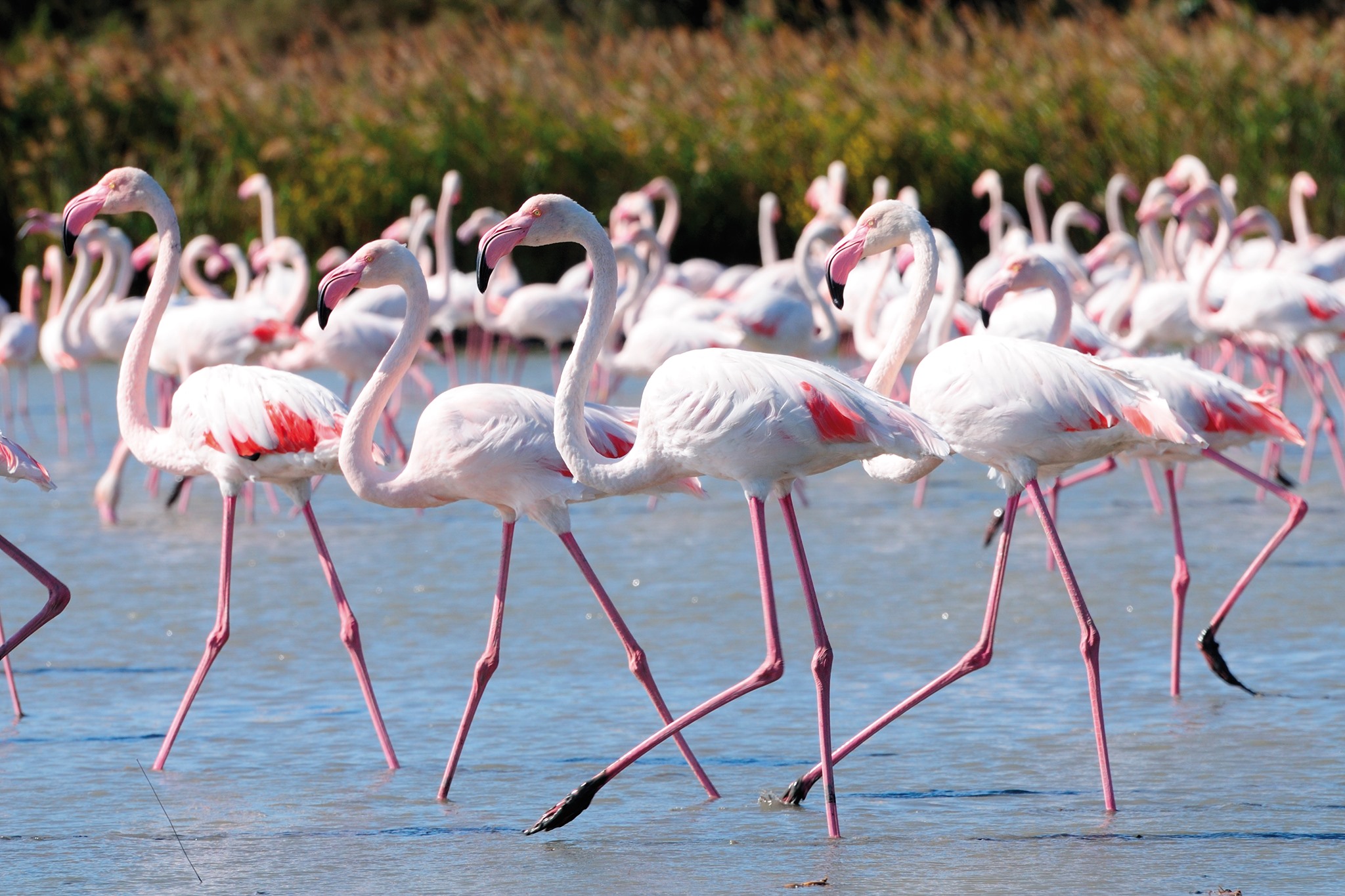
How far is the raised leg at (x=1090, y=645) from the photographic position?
417 centimetres

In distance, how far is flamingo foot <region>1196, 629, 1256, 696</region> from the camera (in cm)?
535

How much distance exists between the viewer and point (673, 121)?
17953 mm

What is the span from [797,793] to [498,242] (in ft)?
4.53

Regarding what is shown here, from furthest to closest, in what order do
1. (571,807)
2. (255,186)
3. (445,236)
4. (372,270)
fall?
(255,186), (445,236), (372,270), (571,807)

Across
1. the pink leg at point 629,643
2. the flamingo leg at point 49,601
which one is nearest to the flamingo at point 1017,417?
the pink leg at point 629,643

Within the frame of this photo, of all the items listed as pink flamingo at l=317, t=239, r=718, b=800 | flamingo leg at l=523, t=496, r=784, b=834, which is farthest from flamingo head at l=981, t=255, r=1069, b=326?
flamingo leg at l=523, t=496, r=784, b=834

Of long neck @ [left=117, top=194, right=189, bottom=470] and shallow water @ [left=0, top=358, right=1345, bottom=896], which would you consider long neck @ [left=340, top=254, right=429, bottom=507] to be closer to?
shallow water @ [left=0, top=358, right=1345, bottom=896]

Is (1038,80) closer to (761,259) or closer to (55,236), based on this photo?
(761,259)

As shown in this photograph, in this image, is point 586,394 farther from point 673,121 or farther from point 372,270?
point 673,121

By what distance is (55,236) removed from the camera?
669 inches

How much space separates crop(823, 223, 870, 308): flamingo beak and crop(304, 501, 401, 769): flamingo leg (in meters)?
1.41

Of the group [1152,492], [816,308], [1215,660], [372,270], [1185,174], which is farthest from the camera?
[1185,174]

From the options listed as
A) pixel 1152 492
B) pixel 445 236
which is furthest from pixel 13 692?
pixel 445 236

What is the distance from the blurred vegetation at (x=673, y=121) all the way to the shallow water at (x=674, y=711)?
8.81 metres
